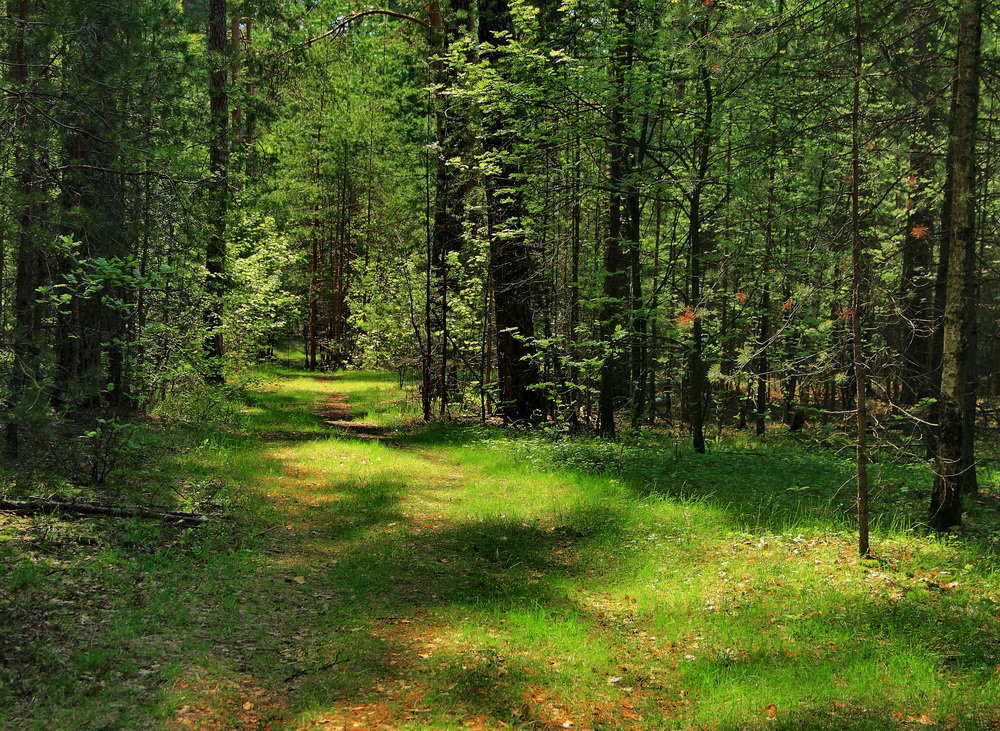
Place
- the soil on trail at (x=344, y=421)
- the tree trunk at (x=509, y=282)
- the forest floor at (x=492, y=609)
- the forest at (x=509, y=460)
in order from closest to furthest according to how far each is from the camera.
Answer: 1. the forest floor at (x=492, y=609)
2. the forest at (x=509, y=460)
3. the tree trunk at (x=509, y=282)
4. the soil on trail at (x=344, y=421)

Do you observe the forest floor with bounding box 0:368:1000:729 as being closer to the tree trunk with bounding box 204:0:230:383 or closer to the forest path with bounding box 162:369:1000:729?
the forest path with bounding box 162:369:1000:729

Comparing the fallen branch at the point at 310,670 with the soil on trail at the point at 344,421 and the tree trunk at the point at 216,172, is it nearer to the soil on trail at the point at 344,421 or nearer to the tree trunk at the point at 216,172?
Answer: the tree trunk at the point at 216,172

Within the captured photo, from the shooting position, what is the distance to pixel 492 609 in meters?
5.61

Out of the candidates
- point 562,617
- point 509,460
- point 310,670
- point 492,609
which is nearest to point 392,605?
point 492,609

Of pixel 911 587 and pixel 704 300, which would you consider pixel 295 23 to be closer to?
pixel 704 300

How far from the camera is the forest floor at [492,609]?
159 inches

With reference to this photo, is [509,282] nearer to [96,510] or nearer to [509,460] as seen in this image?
[509,460]

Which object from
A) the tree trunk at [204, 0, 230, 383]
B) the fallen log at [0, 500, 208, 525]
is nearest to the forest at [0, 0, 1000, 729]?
the fallen log at [0, 500, 208, 525]

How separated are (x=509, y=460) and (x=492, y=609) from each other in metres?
5.28

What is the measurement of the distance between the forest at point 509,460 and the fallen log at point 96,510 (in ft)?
0.10

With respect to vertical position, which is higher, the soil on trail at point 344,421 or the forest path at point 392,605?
the soil on trail at point 344,421

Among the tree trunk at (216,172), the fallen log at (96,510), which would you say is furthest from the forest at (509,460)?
the tree trunk at (216,172)

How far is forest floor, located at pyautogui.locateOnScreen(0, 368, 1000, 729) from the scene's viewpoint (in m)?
4.03

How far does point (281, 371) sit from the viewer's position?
89.5ft
